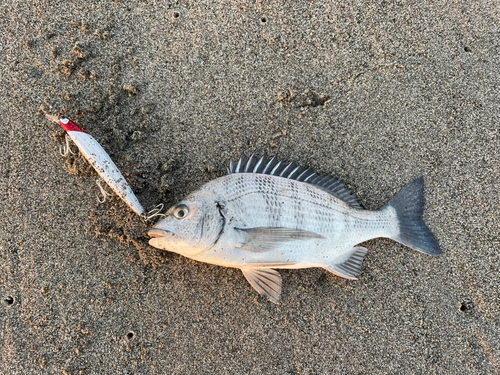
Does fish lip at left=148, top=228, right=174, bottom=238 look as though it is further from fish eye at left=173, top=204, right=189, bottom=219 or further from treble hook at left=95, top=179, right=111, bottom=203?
treble hook at left=95, top=179, right=111, bottom=203

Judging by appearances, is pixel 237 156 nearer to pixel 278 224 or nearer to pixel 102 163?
pixel 278 224

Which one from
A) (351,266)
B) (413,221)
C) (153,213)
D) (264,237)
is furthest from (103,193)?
(413,221)

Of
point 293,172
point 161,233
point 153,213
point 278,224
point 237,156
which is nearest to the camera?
point 161,233

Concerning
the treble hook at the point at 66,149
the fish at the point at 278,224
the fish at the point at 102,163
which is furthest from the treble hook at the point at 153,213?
the treble hook at the point at 66,149

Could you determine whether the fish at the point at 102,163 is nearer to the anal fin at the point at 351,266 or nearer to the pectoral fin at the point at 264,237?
the pectoral fin at the point at 264,237

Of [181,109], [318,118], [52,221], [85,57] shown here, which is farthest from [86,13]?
[318,118]

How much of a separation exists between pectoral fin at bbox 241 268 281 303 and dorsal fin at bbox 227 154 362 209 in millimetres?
686

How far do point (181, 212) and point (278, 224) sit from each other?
2.06 feet

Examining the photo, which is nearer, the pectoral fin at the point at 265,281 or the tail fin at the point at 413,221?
the pectoral fin at the point at 265,281

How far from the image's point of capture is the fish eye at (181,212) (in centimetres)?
207

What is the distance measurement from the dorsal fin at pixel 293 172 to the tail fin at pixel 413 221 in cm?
31

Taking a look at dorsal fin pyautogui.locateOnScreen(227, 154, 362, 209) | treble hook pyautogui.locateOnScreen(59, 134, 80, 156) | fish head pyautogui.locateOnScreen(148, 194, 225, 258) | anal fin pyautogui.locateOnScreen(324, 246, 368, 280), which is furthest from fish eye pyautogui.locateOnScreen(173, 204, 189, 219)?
anal fin pyautogui.locateOnScreen(324, 246, 368, 280)

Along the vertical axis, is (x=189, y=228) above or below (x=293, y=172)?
above

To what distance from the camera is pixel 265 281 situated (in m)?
2.26
